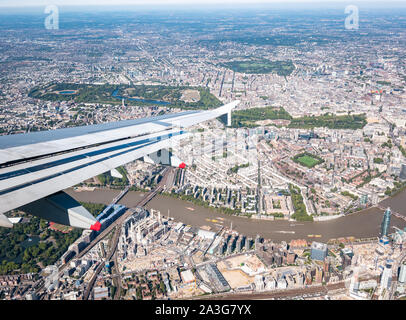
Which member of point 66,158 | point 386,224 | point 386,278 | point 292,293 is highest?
point 66,158

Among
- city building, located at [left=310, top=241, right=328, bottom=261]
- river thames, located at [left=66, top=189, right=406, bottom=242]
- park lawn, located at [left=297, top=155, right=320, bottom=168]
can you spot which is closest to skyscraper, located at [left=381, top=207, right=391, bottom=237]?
river thames, located at [left=66, top=189, right=406, bottom=242]

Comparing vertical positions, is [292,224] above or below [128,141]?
below

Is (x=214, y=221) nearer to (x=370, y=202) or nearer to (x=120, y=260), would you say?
(x=120, y=260)

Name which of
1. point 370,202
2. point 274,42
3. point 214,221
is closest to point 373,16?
point 274,42

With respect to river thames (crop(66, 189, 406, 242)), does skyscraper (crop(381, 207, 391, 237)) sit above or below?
above

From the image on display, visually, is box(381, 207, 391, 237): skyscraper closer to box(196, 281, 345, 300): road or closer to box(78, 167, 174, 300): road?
box(196, 281, 345, 300): road

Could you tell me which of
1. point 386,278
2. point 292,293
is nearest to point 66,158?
point 292,293

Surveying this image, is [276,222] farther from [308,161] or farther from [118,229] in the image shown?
[308,161]
